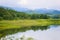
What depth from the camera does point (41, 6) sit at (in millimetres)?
1280

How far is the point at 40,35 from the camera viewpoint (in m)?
1.24

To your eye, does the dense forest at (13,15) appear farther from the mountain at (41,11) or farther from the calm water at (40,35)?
the calm water at (40,35)

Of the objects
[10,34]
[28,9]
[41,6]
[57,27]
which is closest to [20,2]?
[28,9]

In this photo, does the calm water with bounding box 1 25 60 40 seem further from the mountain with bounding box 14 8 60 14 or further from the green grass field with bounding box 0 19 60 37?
the mountain with bounding box 14 8 60 14

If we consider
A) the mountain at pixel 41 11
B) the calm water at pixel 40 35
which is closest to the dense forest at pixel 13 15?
the mountain at pixel 41 11

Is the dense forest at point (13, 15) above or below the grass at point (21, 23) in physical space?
above

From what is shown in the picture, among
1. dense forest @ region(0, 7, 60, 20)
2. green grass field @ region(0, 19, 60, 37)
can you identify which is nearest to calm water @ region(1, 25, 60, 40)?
green grass field @ region(0, 19, 60, 37)

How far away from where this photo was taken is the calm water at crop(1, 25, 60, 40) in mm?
1206

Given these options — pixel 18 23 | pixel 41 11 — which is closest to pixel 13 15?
pixel 18 23

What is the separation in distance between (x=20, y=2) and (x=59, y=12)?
0.42m

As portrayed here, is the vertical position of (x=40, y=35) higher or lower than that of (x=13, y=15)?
lower

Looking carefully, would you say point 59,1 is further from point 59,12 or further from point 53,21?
point 53,21

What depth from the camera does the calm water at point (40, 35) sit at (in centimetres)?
121

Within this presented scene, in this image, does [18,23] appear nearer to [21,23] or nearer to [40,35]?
[21,23]
